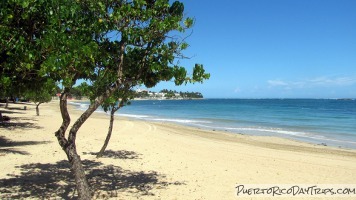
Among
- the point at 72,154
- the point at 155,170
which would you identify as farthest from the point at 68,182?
the point at 72,154

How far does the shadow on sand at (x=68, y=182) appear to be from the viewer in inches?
339

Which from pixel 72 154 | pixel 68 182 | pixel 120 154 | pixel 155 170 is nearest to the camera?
pixel 72 154

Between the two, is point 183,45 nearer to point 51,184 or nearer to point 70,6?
point 70,6

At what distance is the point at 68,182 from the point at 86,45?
5.61 meters

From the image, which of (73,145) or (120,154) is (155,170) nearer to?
(120,154)

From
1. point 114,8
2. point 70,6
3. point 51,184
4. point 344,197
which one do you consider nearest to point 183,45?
point 114,8

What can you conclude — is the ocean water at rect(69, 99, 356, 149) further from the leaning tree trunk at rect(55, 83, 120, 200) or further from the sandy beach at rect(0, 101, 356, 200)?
the leaning tree trunk at rect(55, 83, 120, 200)

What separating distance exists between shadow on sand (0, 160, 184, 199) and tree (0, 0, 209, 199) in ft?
7.60

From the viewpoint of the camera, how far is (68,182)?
9711 millimetres

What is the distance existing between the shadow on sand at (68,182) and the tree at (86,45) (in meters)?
2.32

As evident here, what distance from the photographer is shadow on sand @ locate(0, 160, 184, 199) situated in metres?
8.61

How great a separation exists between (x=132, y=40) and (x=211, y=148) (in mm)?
12649

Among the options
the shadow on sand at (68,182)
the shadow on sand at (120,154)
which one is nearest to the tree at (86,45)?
the shadow on sand at (68,182)

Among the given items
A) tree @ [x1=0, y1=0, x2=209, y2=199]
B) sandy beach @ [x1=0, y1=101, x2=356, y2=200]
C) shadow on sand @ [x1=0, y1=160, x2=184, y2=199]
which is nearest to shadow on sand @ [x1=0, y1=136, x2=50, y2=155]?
sandy beach @ [x1=0, y1=101, x2=356, y2=200]
